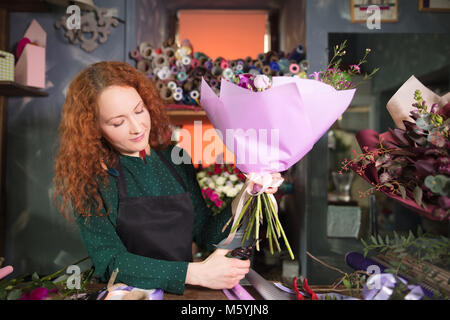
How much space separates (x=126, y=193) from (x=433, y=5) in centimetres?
228

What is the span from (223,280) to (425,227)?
252cm

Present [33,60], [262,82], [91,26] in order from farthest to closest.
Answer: [91,26] < [33,60] < [262,82]

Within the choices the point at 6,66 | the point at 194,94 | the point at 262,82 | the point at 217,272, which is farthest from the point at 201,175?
the point at 262,82

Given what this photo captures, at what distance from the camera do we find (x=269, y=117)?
30.0 inches

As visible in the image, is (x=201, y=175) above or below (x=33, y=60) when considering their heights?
below

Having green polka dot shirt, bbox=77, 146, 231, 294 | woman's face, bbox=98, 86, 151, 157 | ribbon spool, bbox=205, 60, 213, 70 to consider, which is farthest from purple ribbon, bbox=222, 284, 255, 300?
ribbon spool, bbox=205, 60, 213, 70

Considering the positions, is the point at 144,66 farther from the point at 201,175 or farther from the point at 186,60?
the point at 201,175

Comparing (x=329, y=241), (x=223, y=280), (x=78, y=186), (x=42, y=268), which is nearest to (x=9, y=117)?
(x=42, y=268)

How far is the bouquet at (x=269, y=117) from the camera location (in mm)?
732

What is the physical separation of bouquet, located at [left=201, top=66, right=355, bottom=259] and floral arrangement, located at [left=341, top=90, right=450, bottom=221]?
151 millimetres

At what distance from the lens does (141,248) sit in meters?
1.09

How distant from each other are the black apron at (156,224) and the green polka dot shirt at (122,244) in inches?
1.0

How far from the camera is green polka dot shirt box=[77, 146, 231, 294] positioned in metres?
0.90

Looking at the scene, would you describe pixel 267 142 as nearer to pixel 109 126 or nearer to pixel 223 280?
pixel 223 280
